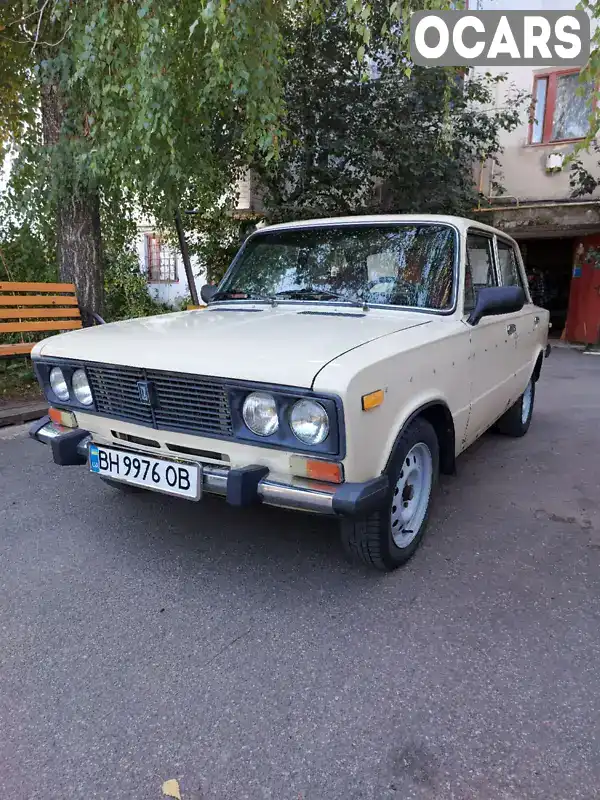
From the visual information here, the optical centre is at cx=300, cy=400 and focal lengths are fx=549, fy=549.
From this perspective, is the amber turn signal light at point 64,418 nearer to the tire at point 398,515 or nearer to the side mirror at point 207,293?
the side mirror at point 207,293

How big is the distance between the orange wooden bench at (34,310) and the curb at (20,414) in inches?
25.8

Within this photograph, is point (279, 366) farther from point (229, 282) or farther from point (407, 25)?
point (407, 25)

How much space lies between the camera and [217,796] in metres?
1.54

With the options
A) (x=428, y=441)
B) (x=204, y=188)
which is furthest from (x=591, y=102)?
(x=204, y=188)

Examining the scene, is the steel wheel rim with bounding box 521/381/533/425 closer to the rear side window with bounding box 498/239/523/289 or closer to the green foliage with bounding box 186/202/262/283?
the rear side window with bounding box 498/239/523/289

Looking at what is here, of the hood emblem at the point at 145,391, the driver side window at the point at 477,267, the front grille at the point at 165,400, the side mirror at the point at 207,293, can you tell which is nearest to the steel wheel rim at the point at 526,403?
the driver side window at the point at 477,267

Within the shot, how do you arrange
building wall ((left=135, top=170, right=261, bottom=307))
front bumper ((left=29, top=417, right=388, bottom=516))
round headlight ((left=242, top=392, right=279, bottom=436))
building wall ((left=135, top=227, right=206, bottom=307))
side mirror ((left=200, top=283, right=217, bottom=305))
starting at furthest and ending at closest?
building wall ((left=135, top=227, right=206, bottom=307)) < building wall ((left=135, top=170, right=261, bottom=307)) < side mirror ((left=200, top=283, right=217, bottom=305)) < round headlight ((left=242, top=392, right=279, bottom=436)) < front bumper ((left=29, top=417, right=388, bottom=516))

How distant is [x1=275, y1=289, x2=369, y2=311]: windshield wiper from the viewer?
3062mm

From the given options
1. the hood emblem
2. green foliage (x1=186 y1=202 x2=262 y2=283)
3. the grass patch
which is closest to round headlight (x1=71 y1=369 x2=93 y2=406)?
the hood emblem

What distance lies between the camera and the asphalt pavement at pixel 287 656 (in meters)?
1.62

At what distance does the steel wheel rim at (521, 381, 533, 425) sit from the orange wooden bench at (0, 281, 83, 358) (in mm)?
4974

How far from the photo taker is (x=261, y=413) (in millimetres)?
2258

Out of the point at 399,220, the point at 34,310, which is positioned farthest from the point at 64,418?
the point at 34,310

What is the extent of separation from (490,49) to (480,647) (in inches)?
237
